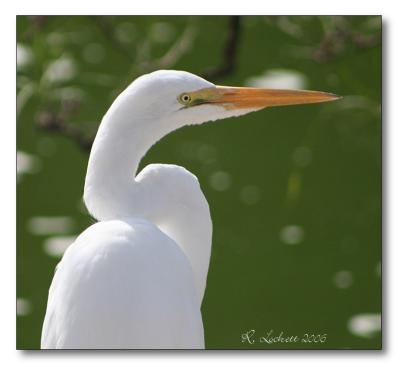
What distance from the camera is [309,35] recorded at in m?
2.89

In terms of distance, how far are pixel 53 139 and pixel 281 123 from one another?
2.23 ft

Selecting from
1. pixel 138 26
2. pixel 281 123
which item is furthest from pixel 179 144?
pixel 138 26

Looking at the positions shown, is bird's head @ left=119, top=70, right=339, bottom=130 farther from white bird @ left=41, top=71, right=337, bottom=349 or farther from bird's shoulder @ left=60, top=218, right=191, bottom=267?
bird's shoulder @ left=60, top=218, right=191, bottom=267

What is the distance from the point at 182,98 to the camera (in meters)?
2.06

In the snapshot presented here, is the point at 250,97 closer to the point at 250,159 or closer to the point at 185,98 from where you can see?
A: the point at 185,98

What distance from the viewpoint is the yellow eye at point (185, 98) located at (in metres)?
2.06

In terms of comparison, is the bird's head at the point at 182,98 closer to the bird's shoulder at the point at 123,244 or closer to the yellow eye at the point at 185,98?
the yellow eye at the point at 185,98

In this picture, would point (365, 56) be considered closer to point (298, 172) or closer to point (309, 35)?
point (309, 35)

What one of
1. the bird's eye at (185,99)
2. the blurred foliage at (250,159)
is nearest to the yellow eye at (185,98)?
the bird's eye at (185,99)

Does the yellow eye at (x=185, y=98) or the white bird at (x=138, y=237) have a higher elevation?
the yellow eye at (x=185, y=98)

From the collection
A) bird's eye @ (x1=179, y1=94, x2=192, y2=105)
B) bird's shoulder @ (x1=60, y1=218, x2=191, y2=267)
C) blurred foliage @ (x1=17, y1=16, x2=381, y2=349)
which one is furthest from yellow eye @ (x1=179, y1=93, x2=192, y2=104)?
blurred foliage @ (x1=17, y1=16, x2=381, y2=349)

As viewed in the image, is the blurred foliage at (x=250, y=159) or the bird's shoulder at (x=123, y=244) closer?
the bird's shoulder at (x=123, y=244)

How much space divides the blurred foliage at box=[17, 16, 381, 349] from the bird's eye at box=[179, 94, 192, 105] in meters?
0.65

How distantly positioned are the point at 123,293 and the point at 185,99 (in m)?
0.39
